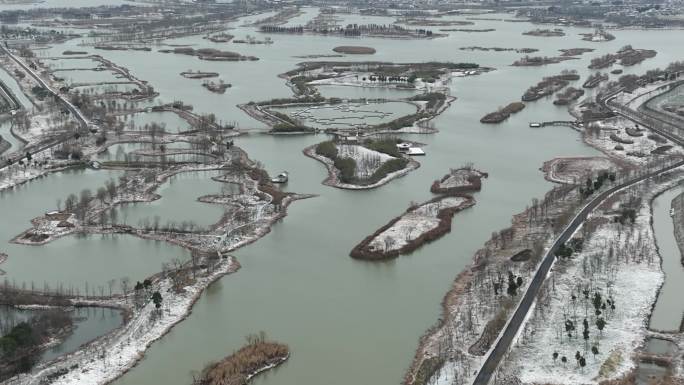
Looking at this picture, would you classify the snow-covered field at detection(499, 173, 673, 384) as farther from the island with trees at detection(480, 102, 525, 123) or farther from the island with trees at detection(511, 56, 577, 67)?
the island with trees at detection(511, 56, 577, 67)

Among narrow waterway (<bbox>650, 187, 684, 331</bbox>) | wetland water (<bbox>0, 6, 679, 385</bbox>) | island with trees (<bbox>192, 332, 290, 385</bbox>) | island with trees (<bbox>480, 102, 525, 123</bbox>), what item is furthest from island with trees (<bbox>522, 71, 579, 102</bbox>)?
island with trees (<bbox>192, 332, 290, 385</bbox>)

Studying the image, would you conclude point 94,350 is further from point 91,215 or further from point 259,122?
point 259,122

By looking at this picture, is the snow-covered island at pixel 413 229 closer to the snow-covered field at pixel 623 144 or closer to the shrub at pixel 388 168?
the shrub at pixel 388 168

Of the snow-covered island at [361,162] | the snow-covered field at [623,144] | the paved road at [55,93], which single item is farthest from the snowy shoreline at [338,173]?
the paved road at [55,93]

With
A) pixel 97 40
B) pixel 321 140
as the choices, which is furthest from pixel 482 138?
pixel 97 40

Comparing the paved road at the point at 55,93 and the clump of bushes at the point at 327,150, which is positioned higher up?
the paved road at the point at 55,93
